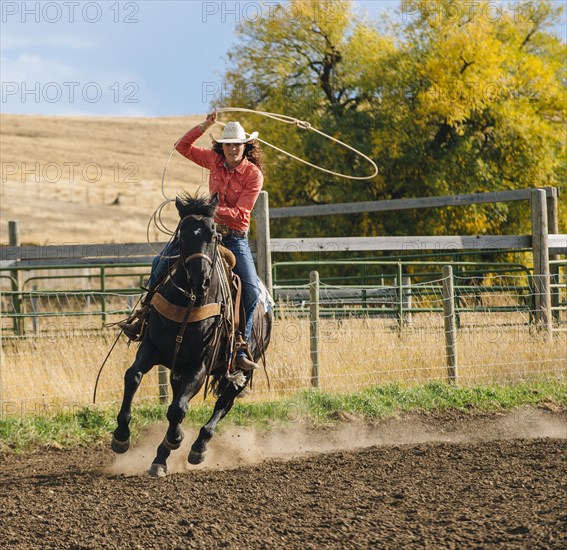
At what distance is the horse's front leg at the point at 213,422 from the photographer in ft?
24.2

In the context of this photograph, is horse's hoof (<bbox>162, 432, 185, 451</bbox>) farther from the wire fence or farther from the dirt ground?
the wire fence

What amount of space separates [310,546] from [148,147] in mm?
65394

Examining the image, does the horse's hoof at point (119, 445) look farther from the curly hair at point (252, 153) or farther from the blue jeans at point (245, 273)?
the curly hair at point (252, 153)

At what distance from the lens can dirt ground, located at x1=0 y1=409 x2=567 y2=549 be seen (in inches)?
199

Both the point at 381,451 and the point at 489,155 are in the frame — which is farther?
the point at 489,155

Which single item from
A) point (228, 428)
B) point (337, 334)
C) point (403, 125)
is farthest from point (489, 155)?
point (228, 428)

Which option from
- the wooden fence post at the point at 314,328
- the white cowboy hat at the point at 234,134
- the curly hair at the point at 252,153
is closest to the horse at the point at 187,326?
the white cowboy hat at the point at 234,134

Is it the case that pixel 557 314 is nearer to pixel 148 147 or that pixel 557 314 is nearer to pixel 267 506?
pixel 267 506

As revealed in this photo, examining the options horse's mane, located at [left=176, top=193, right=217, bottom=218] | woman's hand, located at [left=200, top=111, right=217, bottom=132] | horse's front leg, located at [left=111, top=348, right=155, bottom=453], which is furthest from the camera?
woman's hand, located at [left=200, top=111, right=217, bottom=132]

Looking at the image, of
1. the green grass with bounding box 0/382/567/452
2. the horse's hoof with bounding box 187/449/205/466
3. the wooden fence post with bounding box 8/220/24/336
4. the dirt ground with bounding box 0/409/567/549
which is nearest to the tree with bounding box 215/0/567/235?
the wooden fence post with bounding box 8/220/24/336

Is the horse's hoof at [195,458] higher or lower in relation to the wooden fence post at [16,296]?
lower

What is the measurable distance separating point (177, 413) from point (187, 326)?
0.67m

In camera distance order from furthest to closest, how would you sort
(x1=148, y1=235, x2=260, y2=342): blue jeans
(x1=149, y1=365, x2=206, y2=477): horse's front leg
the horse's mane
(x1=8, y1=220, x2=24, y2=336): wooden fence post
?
(x1=8, y1=220, x2=24, y2=336): wooden fence post → (x1=148, y1=235, x2=260, y2=342): blue jeans → (x1=149, y1=365, x2=206, y2=477): horse's front leg → the horse's mane

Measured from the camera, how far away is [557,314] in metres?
15.3
